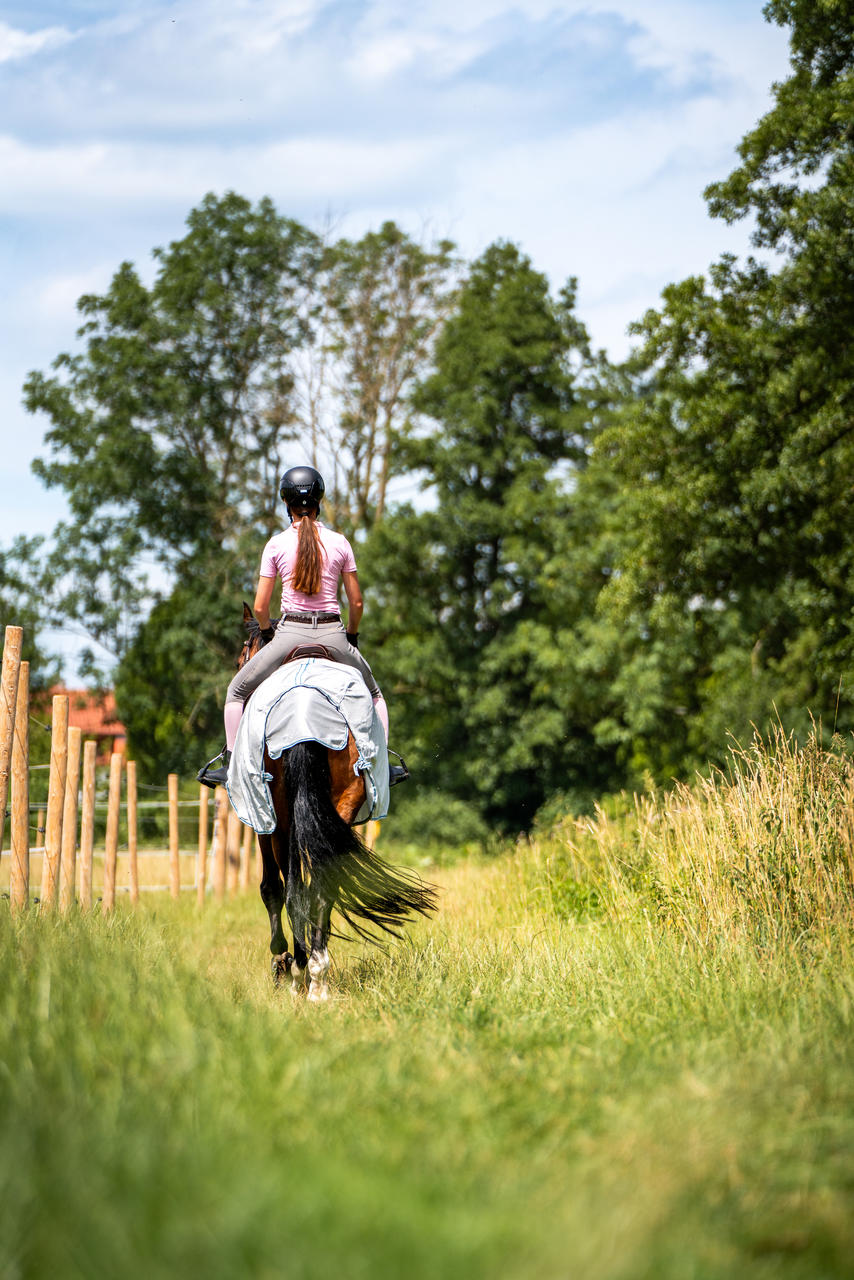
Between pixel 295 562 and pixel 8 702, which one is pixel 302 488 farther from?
pixel 8 702

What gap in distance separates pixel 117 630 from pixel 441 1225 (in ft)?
98.9

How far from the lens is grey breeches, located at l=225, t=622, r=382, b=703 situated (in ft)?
19.5

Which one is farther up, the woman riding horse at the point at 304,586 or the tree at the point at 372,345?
the tree at the point at 372,345

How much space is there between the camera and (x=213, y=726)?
31219 mm

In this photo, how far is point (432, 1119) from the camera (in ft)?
8.98

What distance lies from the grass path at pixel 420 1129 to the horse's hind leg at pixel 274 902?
1468 mm

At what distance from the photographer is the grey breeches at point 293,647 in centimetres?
595

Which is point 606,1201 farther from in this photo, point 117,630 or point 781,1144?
point 117,630

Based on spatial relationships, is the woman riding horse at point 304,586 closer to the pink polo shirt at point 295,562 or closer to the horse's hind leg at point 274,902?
the pink polo shirt at point 295,562

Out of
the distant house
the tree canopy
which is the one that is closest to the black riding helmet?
the tree canopy

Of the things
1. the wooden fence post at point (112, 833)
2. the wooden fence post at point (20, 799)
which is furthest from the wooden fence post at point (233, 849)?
the wooden fence post at point (20, 799)

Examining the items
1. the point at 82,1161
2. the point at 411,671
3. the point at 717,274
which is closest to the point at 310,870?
the point at 82,1161

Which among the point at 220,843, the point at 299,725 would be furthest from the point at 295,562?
the point at 220,843

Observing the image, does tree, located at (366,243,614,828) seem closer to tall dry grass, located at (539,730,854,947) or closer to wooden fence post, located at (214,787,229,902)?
wooden fence post, located at (214,787,229,902)
